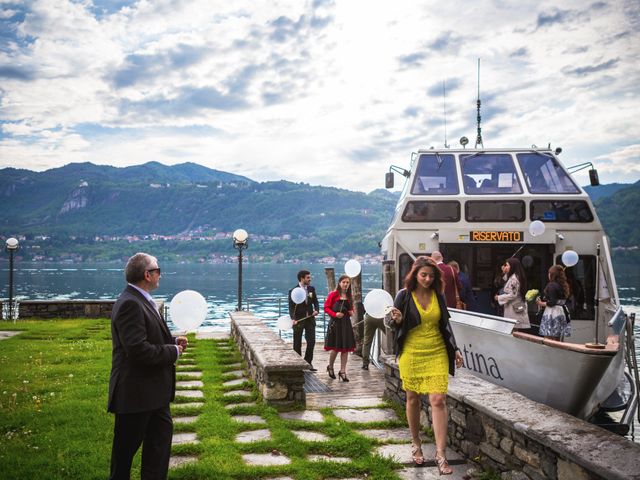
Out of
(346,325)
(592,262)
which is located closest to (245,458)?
(346,325)

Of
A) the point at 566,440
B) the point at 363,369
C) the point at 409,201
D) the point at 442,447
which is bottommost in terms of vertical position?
the point at 363,369

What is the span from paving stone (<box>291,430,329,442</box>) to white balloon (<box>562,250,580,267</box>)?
249 inches

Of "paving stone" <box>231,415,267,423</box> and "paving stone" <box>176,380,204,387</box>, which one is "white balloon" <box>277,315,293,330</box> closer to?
"paving stone" <box>176,380,204,387</box>

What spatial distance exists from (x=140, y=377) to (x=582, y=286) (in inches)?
371

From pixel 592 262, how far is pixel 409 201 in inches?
150

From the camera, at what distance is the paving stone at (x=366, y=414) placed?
7.16 meters

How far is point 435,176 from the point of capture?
40.7 ft

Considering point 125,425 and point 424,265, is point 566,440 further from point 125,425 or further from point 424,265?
point 125,425

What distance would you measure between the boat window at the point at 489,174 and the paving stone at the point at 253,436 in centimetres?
745

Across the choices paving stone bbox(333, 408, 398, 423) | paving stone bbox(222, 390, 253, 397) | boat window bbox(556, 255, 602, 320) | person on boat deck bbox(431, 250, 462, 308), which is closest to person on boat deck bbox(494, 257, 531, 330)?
person on boat deck bbox(431, 250, 462, 308)

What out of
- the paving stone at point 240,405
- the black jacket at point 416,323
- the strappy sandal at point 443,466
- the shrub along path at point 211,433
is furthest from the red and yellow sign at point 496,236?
the strappy sandal at point 443,466

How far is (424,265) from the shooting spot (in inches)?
217

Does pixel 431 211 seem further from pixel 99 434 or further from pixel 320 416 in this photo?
pixel 99 434

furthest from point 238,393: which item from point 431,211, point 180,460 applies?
point 431,211
